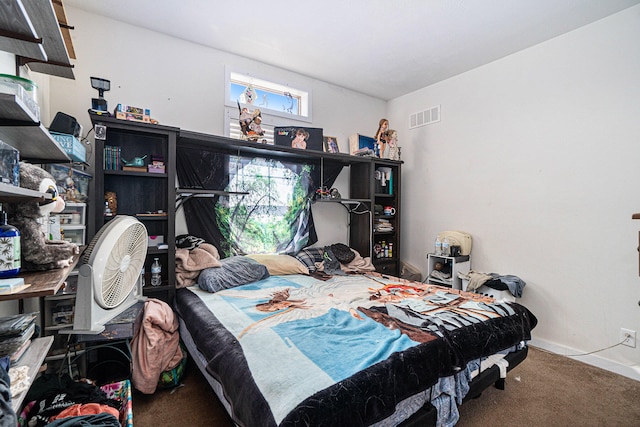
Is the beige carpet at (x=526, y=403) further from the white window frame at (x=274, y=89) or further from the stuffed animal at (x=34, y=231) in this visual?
the white window frame at (x=274, y=89)

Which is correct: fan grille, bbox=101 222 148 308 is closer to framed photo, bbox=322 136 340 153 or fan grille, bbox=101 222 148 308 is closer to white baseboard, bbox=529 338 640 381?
framed photo, bbox=322 136 340 153

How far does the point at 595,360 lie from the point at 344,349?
2.40 m

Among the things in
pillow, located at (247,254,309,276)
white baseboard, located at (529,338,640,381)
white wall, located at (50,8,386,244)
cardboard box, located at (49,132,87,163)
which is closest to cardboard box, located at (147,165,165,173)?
cardboard box, located at (49,132,87,163)

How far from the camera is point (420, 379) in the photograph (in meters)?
1.28

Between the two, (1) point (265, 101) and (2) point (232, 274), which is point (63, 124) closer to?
(2) point (232, 274)

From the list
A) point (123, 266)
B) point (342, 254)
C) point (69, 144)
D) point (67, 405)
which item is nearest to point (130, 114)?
point (69, 144)

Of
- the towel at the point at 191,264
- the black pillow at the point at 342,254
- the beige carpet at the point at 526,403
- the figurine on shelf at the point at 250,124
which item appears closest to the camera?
the beige carpet at the point at 526,403

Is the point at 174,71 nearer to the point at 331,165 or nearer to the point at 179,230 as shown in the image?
the point at 179,230

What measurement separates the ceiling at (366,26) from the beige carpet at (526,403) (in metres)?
2.76

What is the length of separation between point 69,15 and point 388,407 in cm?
337

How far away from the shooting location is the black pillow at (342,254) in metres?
3.25

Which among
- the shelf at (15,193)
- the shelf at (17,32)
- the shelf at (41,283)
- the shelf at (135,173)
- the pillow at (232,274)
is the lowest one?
the pillow at (232,274)

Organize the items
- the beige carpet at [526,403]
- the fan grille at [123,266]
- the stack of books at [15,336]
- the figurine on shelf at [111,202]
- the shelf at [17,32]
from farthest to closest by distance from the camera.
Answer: the figurine on shelf at [111,202]
the beige carpet at [526,403]
the fan grille at [123,266]
the stack of books at [15,336]
the shelf at [17,32]

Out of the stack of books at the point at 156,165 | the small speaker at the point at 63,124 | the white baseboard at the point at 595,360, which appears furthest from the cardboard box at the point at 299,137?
the white baseboard at the point at 595,360
